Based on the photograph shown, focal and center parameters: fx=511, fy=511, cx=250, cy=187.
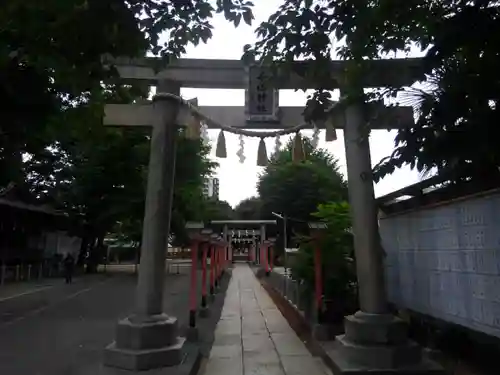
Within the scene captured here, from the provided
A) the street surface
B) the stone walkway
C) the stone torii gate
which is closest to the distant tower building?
the street surface

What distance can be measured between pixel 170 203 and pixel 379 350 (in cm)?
350

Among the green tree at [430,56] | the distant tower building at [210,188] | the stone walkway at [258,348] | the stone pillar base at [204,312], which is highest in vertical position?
the distant tower building at [210,188]

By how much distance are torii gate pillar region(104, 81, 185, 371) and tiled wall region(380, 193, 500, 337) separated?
3.54 m

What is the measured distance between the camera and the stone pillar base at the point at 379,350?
6344mm

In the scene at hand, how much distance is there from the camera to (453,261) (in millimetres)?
6148

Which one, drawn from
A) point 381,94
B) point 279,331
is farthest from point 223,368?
point 381,94

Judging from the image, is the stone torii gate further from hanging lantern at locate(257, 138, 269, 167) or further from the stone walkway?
the stone walkway

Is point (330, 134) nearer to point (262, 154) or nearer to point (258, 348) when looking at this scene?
point (262, 154)

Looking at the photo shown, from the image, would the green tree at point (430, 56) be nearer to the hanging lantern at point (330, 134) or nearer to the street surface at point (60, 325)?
the hanging lantern at point (330, 134)

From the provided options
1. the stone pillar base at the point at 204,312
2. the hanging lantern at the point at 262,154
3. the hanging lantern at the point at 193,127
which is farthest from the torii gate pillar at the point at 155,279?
the stone pillar base at the point at 204,312

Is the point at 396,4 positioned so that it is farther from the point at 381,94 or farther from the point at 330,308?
the point at 330,308

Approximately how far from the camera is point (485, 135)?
3389 millimetres

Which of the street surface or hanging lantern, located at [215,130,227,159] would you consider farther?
hanging lantern, located at [215,130,227,159]

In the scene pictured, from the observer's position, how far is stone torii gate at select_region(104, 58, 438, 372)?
261 inches
